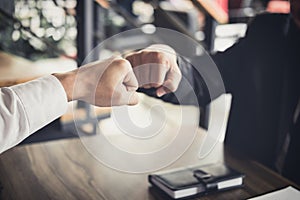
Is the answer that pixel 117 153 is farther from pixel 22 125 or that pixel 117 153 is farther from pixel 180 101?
pixel 22 125

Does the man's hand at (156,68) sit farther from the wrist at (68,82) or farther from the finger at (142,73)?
the wrist at (68,82)

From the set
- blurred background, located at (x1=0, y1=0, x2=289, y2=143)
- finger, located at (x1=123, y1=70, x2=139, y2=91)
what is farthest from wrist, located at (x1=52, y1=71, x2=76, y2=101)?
blurred background, located at (x1=0, y1=0, x2=289, y2=143)

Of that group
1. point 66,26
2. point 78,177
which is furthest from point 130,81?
point 66,26

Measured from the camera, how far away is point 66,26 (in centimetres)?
247

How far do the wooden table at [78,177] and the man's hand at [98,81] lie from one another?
0.87ft

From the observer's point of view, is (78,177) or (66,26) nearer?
(78,177)

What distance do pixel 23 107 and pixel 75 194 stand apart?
12.7 inches

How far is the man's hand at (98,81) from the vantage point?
763mm

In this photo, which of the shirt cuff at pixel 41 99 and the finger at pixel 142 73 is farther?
the finger at pixel 142 73

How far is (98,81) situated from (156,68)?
159 millimetres

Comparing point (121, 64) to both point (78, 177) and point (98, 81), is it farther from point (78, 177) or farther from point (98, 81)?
point (78, 177)

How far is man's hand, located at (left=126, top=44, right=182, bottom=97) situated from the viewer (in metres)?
0.88

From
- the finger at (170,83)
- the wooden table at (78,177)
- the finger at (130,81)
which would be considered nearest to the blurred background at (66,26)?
the wooden table at (78,177)

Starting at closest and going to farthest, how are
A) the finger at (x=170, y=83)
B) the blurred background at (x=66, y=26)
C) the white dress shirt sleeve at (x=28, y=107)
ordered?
the white dress shirt sleeve at (x=28, y=107)
the finger at (x=170, y=83)
the blurred background at (x=66, y=26)
